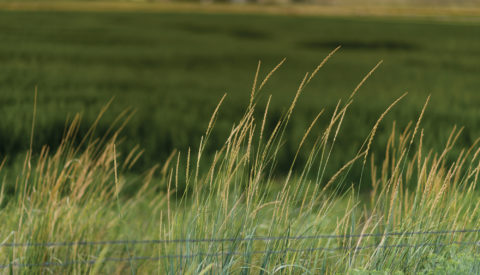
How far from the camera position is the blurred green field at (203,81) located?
35.2 ft

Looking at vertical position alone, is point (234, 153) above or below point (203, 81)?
above

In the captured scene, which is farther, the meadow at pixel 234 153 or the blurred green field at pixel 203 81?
the blurred green field at pixel 203 81

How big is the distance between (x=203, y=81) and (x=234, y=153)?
13760 mm

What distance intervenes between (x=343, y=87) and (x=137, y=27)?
2443 centimetres

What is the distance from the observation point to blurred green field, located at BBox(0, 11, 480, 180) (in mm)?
10742

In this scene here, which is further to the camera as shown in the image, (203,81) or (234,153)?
(203,81)

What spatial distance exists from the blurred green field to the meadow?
7 cm

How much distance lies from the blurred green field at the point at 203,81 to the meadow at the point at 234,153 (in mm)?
66

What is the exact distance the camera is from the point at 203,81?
17.6 meters

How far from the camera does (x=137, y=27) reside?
39.4 metres

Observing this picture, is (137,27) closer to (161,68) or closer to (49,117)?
(161,68)

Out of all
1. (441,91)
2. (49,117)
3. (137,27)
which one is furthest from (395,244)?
(137,27)

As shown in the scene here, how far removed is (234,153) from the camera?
13.0ft

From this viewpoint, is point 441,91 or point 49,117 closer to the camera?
point 49,117
